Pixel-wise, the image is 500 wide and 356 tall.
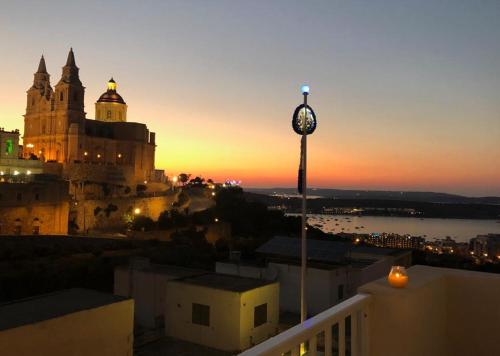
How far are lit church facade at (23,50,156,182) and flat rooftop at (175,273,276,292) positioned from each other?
139 feet

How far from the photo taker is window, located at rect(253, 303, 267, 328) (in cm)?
1439

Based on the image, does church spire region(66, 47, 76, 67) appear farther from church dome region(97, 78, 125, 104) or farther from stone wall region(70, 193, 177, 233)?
stone wall region(70, 193, 177, 233)

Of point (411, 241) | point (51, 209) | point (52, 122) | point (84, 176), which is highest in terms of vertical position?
point (52, 122)

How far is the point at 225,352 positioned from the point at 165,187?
51.4 meters

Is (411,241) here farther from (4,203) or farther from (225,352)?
(225,352)

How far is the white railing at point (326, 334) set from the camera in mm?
2312

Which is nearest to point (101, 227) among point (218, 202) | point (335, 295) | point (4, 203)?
point (4, 203)

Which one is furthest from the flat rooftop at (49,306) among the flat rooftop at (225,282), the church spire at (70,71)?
the church spire at (70,71)

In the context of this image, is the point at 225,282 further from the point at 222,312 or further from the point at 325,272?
the point at 325,272

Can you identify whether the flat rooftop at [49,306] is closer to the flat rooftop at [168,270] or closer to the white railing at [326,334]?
the flat rooftop at [168,270]

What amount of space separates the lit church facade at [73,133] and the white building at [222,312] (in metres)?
43.0

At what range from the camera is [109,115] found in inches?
2702

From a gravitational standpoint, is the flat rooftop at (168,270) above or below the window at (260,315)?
above

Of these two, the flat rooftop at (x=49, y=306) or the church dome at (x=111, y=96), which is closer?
the flat rooftop at (x=49, y=306)
